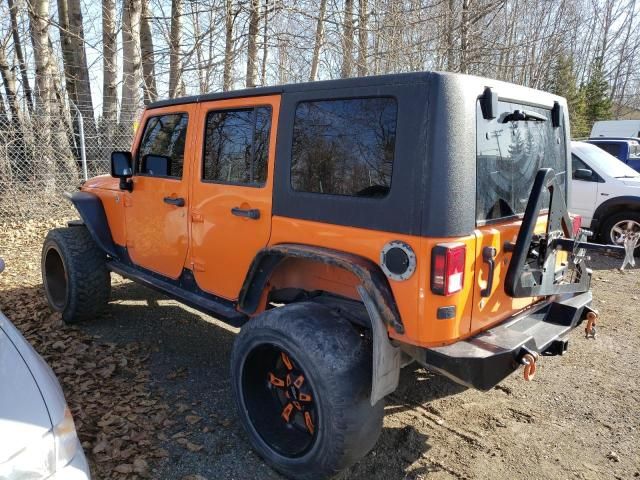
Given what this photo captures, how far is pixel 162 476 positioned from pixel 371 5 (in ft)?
42.1

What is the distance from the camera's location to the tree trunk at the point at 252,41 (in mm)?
9865

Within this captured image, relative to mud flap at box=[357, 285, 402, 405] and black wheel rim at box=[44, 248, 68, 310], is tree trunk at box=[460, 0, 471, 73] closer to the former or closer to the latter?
black wheel rim at box=[44, 248, 68, 310]

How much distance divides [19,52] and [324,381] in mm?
11640

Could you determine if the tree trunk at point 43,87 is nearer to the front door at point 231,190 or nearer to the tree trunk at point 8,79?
the tree trunk at point 8,79

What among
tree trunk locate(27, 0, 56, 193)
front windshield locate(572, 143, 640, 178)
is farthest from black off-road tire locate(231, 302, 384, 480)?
tree trunk locate(27, 0, 56, 193)

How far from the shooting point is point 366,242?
2.42 meters

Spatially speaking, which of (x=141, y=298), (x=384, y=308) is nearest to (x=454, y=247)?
(x=384, y=308)

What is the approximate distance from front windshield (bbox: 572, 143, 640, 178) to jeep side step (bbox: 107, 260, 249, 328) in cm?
721

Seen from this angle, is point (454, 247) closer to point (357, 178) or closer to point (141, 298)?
point (357, 178)

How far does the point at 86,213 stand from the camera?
445 centimetres

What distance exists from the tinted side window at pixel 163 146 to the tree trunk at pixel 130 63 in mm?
6329

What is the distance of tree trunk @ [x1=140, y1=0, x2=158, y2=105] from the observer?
35.3ft

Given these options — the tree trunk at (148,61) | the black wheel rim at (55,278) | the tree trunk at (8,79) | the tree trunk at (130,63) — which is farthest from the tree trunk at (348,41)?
the black wheel rim at (55,278)

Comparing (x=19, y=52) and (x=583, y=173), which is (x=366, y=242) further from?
(x=19, y=52)
